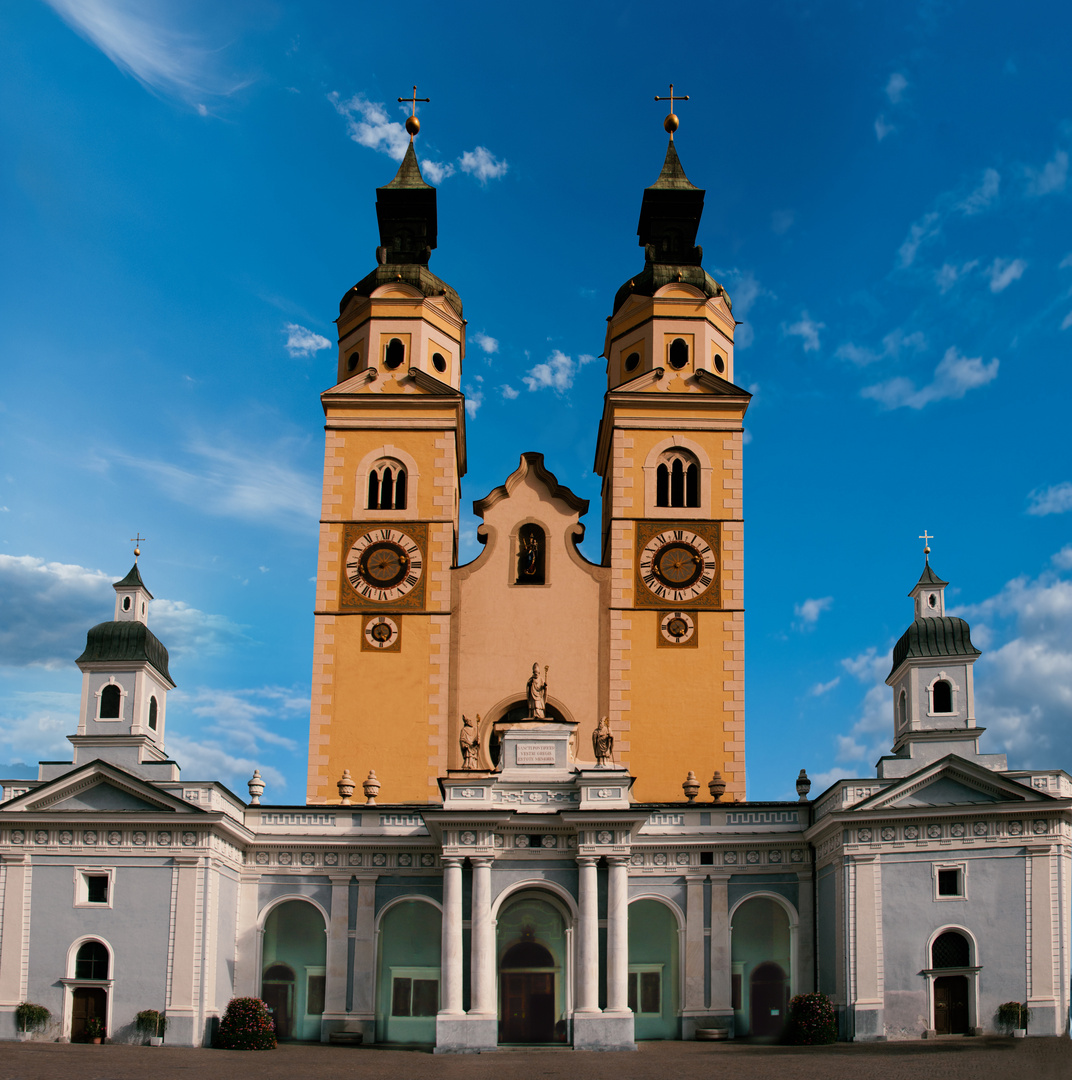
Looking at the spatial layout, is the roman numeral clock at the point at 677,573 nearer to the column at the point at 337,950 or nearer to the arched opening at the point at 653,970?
the arched opening at the point at 653,970

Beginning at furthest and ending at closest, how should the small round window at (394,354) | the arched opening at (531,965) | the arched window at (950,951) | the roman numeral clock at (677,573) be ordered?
the small round window at (394,354)
the roman numeral clock at (677,573)
the arched opening at (531,965)
the arched window at (950,951)

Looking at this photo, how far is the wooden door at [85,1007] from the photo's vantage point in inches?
1427

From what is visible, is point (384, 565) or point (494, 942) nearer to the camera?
point (494, 942)

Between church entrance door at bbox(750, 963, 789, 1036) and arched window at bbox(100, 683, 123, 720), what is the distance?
19817mm

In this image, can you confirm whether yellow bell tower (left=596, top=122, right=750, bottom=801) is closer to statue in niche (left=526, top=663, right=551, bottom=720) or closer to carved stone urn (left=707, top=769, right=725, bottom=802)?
carved stone urn (left=707, top=769, right=725, bottom=802)

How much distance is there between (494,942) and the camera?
37000 millimetres

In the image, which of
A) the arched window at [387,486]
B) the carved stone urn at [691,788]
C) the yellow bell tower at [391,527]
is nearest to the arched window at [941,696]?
the carved stone urn at [691,788]

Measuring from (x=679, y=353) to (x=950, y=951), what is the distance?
22.0m

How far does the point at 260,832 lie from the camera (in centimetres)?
4031

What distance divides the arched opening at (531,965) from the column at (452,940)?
1947 mm

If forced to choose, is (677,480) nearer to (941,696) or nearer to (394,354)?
(394,354)

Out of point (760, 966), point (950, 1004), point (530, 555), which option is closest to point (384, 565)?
point (530, 555)

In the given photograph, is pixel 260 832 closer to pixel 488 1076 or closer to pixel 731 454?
pixel 488 1076

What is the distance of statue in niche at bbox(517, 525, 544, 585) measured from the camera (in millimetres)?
46406
